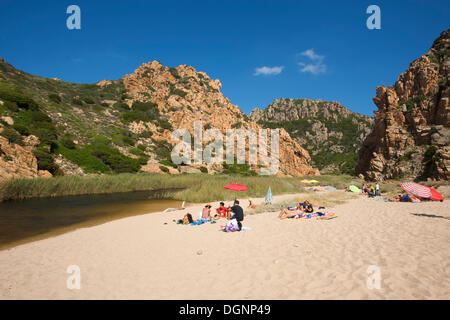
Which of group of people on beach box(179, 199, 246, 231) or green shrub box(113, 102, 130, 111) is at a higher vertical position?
green shrub box(113, 102, 130, 111)

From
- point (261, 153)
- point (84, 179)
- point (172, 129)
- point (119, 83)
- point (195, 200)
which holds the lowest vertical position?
point (195, 200)

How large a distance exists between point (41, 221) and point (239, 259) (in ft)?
35.8

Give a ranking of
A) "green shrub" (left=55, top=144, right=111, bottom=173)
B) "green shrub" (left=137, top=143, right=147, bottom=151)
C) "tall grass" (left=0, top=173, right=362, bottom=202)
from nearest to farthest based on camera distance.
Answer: "tall grass" (left=0, top=173, right=362, bottom=202) < "green shrub" (left=55, top=144, right=111, bottom=173) < "green shrub" (left=137, top=143, right=147, bottom=151)

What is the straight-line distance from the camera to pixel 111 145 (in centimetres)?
4109

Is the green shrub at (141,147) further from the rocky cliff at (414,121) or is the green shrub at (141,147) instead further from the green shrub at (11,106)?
the rocky cliff at (414,121)

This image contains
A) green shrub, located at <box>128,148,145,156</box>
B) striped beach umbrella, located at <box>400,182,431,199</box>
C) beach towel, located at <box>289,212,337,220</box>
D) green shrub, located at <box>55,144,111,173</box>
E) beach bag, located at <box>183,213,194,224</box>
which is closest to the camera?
beach bag, located at <box>183,213,194,224</box>

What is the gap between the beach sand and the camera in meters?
4.11

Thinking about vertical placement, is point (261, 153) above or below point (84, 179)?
above

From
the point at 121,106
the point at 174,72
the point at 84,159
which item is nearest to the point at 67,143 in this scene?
the point at 84,159

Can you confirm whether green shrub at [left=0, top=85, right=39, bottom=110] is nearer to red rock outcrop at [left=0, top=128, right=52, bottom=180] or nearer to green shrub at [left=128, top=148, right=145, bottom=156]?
red rock outcrop at [left=0, top=128, right=52, bottom=180]

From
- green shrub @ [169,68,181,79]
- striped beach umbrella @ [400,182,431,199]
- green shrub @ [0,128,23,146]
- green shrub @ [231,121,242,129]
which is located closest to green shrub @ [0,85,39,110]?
green shrub @ [0,128,23,146]

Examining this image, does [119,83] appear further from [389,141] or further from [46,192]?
[389,141]

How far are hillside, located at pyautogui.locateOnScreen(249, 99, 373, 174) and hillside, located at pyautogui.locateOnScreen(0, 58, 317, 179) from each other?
32790 mm
